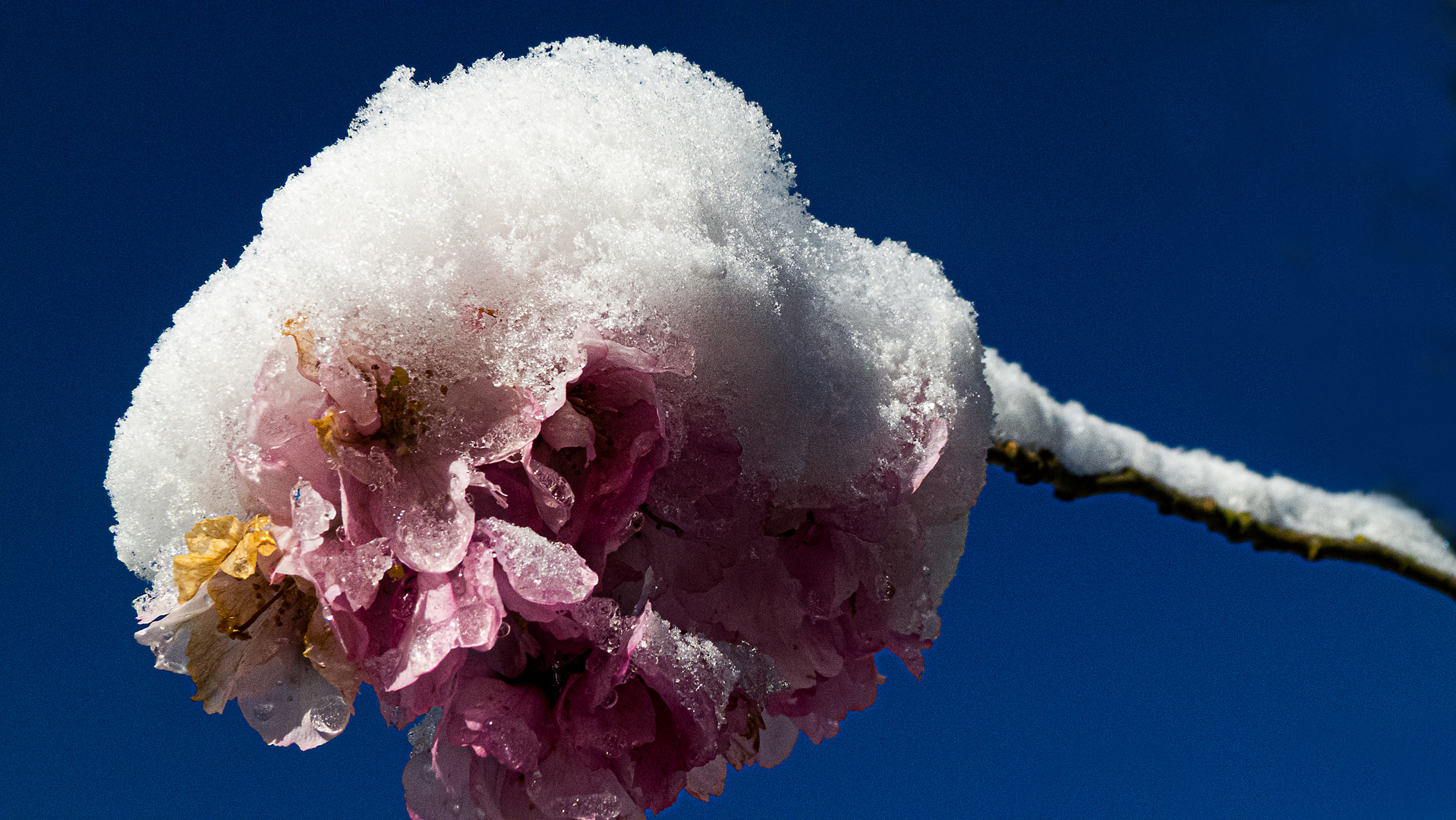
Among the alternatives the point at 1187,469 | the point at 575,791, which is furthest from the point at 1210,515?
the point at 575,791

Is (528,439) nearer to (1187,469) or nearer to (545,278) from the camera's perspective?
(545,278)

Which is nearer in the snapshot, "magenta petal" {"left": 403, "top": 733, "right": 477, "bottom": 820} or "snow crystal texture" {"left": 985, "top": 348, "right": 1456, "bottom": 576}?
"magenta petal" {"left": 403, "top": 733, "right": 477, "bottom": 820}

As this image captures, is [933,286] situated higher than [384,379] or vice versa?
[933,286]

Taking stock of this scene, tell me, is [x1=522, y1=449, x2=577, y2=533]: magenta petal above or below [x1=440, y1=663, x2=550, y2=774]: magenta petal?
above

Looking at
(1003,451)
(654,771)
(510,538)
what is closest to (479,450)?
(510,538)

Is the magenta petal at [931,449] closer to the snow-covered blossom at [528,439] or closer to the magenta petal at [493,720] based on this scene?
the snow-covered blossom at [528,439]

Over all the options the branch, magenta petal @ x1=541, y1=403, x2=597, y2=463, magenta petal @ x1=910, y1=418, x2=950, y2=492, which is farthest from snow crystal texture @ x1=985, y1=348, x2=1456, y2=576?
magenta petal @ x1=541, y1=403, x2=597, y2=463

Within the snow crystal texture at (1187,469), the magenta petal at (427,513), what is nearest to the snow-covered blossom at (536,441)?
the magenta petal at (427,513)

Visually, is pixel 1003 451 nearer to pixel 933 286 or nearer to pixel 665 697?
pixel 933 286

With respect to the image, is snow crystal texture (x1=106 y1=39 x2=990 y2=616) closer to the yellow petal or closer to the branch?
the yellow petal
